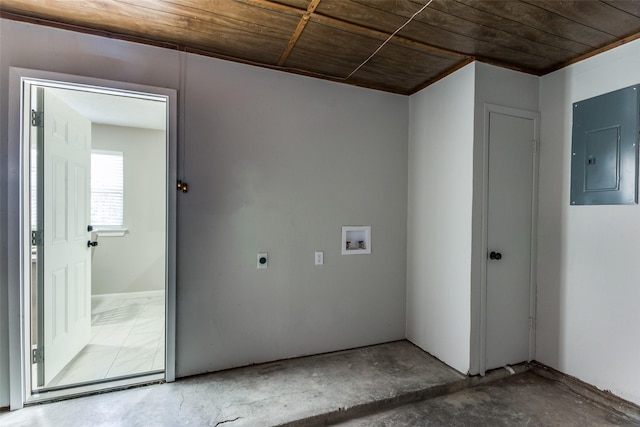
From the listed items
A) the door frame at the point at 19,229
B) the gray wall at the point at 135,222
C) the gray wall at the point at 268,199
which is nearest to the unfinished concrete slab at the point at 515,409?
the gray wall at the point at 268,199

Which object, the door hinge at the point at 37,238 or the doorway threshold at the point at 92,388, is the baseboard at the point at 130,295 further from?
the door hinge at the point at 37,238

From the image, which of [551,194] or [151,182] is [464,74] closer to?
[551,194]

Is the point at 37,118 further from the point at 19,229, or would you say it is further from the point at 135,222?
the point at 135,222

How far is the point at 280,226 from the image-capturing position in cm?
246

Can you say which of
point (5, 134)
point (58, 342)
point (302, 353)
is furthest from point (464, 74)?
point (58, 342)

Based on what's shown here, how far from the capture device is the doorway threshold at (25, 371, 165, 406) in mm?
1917

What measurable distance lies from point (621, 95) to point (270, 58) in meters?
2.44

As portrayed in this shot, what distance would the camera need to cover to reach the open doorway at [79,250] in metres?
1.97

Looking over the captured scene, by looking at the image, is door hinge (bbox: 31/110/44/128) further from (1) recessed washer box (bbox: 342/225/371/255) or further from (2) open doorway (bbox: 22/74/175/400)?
(1) recessed washer box (bbox: 342/225/371/255)

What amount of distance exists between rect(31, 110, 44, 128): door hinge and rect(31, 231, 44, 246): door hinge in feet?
2.31

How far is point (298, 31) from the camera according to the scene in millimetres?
1916

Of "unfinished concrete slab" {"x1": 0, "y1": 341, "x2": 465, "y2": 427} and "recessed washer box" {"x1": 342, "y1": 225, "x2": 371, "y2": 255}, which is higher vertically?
"recessed washer box" {"x1": 342, "y1": 225, "x2": 371, "y2": 255}

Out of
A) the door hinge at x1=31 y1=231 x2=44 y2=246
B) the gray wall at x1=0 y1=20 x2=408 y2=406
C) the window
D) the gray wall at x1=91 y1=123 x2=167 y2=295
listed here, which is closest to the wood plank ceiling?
the gray wall at x1=0 y1=20 x2=408 y2=406

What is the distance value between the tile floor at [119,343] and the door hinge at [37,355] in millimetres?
202
